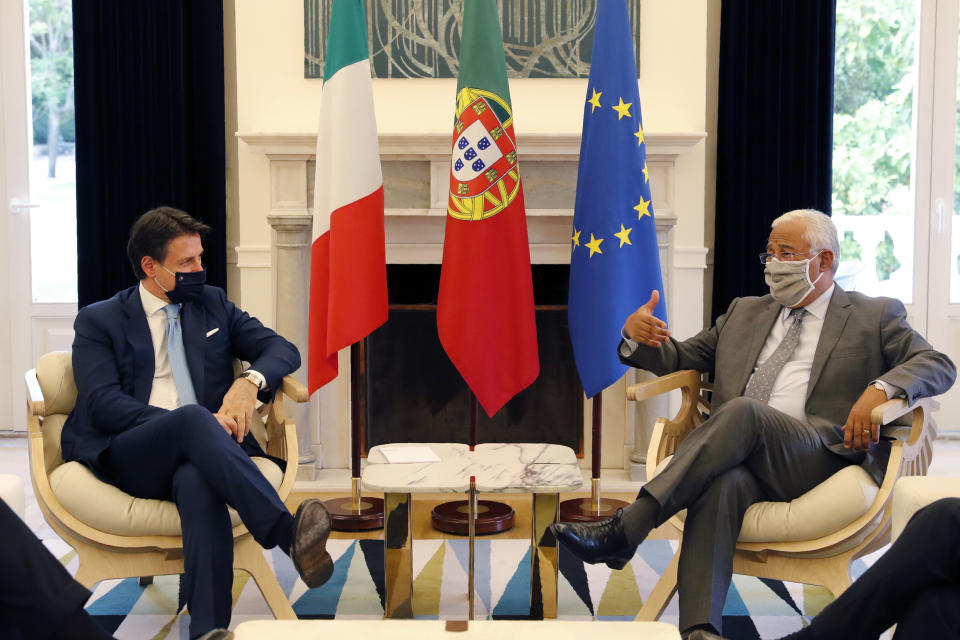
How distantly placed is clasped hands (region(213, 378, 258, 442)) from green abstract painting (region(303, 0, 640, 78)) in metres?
1.96

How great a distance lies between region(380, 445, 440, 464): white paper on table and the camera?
2721 millimetres

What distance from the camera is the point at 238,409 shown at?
2.67 metres

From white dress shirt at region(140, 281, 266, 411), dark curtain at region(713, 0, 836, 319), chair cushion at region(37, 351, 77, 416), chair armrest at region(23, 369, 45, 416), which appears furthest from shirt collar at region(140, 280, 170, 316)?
dark curtain at region(713, 0, 836, 319)

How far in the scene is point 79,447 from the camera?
263 cm

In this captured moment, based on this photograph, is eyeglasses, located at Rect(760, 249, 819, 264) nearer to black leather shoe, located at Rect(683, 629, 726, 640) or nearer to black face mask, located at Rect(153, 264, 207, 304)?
black leather shoe, located at Rect(683, 629, 726, 640)

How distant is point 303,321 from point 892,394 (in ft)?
8.34

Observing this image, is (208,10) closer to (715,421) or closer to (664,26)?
(664,26)

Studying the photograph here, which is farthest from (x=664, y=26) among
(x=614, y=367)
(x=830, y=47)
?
(x=614, y=367)

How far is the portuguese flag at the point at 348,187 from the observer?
3473 mm

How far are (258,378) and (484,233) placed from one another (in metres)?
1.10

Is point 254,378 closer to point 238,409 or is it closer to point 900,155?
point 238,409

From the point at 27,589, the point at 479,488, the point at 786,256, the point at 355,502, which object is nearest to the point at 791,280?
the point at 786,256

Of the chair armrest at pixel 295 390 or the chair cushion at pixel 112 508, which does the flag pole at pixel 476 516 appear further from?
the chair cushion at pixel 112 508

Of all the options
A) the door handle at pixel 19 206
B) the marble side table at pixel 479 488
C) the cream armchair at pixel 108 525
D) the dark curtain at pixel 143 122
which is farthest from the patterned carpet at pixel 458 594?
the door handle at pixel 19 206
